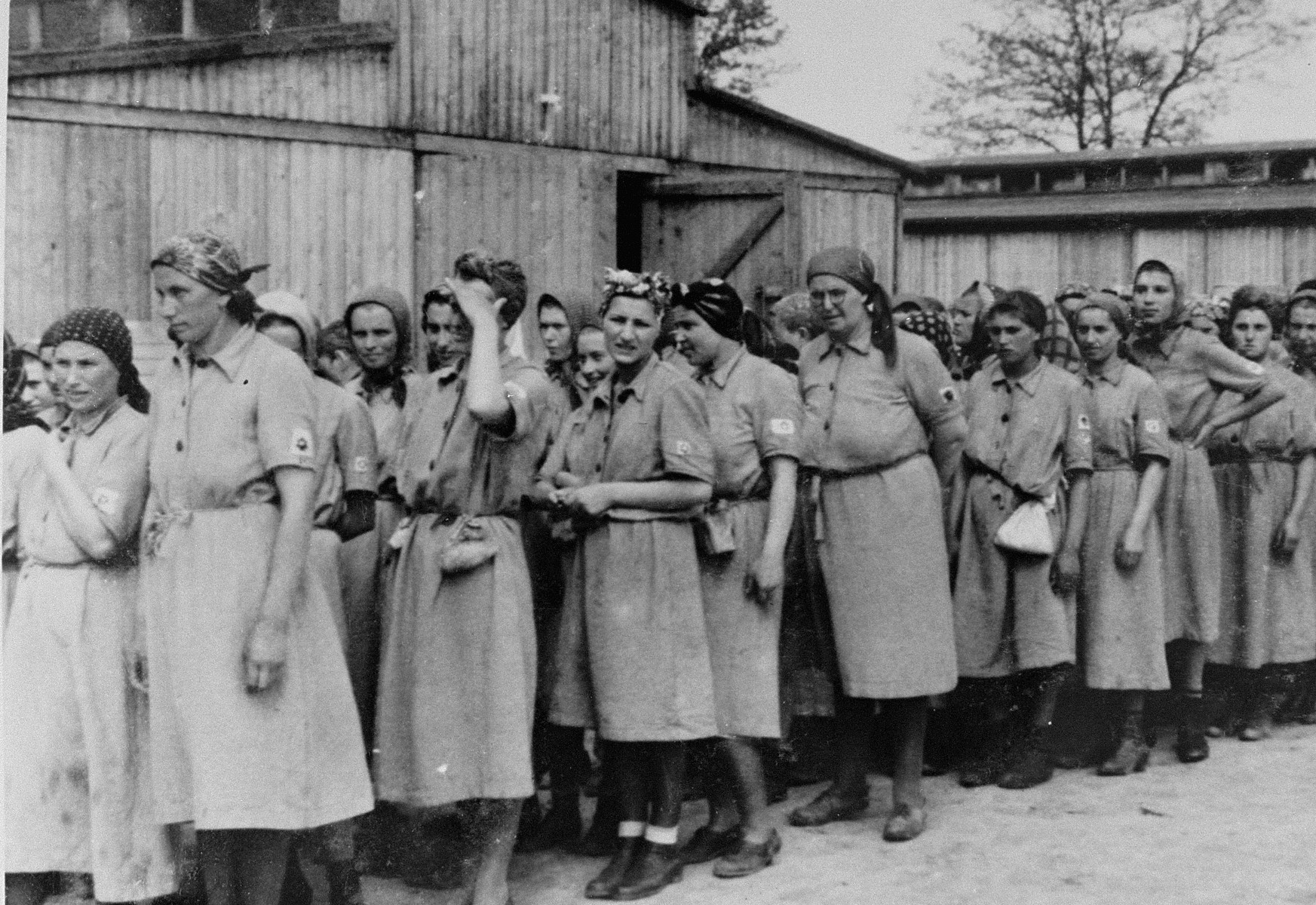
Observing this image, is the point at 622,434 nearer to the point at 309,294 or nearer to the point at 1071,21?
the point at 309,294

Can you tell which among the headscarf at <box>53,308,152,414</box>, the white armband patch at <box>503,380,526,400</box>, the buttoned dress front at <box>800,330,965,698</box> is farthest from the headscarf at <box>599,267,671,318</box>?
the headscarf at <box>53,308,152,414</box>

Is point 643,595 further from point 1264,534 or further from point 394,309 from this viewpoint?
point 1264,534

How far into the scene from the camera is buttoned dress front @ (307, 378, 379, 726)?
4.45m

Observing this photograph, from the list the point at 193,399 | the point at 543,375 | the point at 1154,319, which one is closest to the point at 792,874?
the point at 543,375

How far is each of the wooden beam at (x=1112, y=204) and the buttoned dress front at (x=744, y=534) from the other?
971cm

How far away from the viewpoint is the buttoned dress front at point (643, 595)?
4398 mm

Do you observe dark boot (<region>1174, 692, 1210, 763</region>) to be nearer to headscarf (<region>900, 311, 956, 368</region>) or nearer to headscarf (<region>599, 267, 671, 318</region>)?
headscarf (<region>900, 311, 956, 368</region>)

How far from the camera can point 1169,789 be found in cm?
569

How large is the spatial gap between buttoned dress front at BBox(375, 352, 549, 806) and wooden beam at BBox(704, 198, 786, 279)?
600cm

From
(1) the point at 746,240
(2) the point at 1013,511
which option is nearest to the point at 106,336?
(2) the point at 1013,511

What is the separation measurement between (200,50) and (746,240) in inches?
157

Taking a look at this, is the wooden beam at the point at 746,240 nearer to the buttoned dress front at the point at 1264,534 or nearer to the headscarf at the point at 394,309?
the buttoned dress front at the point at 1264,534

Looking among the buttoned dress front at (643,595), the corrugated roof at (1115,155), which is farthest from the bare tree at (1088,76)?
the buttoned dress front at (643,595)

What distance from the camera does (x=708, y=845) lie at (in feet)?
15.8
